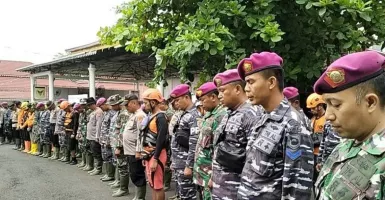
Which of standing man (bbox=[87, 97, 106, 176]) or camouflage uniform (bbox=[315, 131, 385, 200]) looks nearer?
camouflage uniform (bbox=[315, 131, 385, 200])

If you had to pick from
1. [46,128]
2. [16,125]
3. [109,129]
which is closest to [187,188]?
[109,129]

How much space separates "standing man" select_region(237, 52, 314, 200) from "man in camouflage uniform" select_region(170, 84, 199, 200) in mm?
2420

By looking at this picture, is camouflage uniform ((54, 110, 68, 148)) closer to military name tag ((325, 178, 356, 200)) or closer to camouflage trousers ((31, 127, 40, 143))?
camouflage trousers ((31, 127, 40, 143))

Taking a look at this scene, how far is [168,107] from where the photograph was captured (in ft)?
31.0

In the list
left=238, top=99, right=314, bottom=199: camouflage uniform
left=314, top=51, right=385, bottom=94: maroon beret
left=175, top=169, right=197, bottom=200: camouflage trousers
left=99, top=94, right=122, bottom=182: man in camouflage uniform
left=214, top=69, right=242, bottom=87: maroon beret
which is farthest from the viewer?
left=99, top=94, right=122, bottom=182: man in camouflage uniform

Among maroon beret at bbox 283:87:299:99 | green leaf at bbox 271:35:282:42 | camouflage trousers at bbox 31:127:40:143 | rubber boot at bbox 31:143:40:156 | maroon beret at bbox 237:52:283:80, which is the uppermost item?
green leaf at bbox 271:35:282:42

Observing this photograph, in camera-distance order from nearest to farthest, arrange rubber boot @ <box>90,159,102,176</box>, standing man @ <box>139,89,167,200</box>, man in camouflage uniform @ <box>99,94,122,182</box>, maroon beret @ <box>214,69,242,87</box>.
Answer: maroon beret @ <box>214,69,242,87</box> → standing man @ <box>139,89,167,200</box> → man in camouflage uniform @ <box>99,94,122,182</box> → rubber boot @ <box>90,159,102,176</box>

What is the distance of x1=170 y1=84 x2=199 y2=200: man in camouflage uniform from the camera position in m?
4.97

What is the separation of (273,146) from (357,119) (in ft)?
2.69

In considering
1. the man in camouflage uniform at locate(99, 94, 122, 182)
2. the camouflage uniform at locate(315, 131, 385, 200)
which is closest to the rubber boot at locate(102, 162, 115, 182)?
the man in camouflage uniform at locate(99, 94, 122, 182)

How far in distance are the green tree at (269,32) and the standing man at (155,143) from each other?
0.46 m

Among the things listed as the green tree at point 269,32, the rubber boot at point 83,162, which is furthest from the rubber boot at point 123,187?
the rubber boot at point 83,162

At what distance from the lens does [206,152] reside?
391cm

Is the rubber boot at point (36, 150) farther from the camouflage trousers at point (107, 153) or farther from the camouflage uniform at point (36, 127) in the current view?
the camouflage trousers at point (107, 153)
